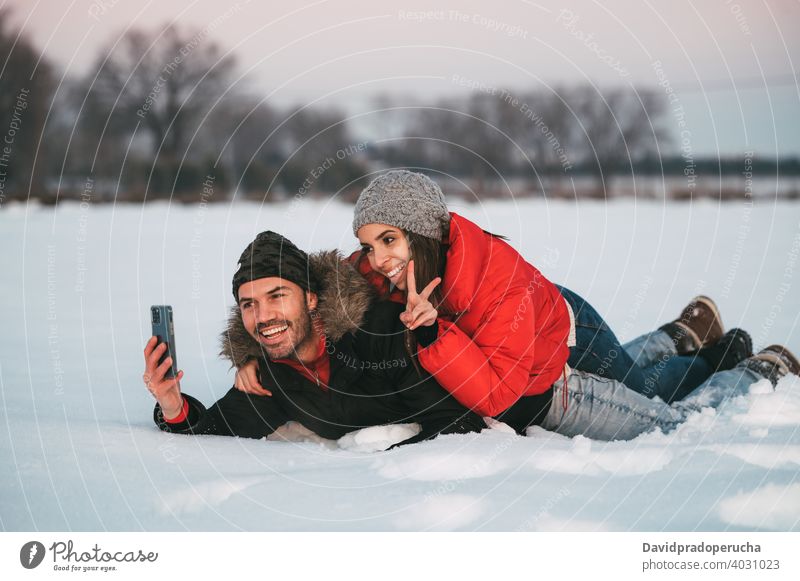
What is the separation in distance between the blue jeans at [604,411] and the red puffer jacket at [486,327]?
162 millimetres

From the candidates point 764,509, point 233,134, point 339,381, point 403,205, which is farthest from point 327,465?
point 233,134

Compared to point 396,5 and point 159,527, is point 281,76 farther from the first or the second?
point 159,527

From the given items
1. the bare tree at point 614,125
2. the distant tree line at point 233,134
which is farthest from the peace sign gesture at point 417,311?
the bare tree at point 614,125

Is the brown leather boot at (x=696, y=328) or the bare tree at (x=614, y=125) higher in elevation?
the bare tree at (x=614, y=125)

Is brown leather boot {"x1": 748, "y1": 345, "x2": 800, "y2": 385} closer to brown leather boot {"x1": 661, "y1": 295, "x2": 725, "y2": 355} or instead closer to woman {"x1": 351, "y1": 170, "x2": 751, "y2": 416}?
brown leather boot {"x1": 661, "y1": 295, "x2": 725, "y2": 355}

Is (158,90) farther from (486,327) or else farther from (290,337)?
(486,327)

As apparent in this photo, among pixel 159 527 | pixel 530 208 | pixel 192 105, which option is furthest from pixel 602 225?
pixel 159 527

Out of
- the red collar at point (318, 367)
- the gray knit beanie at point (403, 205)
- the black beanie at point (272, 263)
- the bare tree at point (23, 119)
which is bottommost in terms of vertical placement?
the red collar at point (318, 367)

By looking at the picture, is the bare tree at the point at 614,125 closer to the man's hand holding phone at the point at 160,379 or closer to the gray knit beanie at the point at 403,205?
the gray knit beanie at the point at 403,205

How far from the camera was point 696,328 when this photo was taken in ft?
10.4

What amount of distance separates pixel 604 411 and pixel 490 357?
543 millimetres

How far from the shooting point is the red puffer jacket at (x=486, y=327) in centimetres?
209

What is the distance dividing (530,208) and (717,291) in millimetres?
3446

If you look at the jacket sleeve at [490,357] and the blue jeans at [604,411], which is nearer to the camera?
the jacket sleeve at [490,357]
